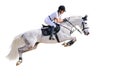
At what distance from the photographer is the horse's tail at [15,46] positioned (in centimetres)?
2002

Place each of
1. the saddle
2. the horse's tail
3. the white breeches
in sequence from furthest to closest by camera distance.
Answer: the horse's tail
the saddle
the white breeches

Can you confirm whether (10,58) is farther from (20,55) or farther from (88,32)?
(88,32)

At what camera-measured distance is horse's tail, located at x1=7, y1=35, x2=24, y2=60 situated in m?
20.0

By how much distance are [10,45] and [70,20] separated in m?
Answer: 1.22

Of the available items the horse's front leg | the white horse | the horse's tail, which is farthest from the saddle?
the horse's tail

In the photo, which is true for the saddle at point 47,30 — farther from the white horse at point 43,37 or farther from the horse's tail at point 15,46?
the horse's tail at point 15,46

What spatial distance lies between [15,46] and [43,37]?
1.85ft

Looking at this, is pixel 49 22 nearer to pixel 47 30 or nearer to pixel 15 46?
pixel 47 30

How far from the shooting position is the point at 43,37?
20.0 meters

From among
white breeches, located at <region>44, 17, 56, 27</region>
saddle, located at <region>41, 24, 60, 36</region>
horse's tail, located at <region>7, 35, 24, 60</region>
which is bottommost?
horse's tail, located at <region>7, 35, 24, 60</region>

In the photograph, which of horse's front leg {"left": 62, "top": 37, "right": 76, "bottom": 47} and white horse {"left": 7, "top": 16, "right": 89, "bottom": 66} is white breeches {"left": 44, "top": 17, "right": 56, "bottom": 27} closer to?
white horse {"left": 7, "top": 16, "right": 89, "bottom": 66}

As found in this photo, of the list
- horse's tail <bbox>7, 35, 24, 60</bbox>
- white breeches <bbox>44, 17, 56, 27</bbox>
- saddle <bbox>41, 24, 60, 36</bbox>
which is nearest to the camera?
white breeches <bbox>44, 17, 56, 27</bbox>

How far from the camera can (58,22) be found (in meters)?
19.9

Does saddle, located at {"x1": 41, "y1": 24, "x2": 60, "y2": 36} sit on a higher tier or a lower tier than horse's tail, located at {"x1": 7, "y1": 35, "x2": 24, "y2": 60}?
higher
